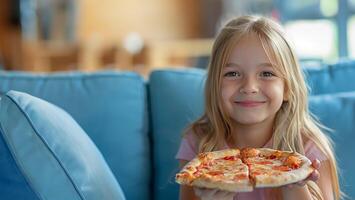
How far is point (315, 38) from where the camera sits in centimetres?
439

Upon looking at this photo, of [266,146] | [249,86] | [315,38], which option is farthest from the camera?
[315,38]

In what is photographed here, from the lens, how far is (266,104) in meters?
1.36

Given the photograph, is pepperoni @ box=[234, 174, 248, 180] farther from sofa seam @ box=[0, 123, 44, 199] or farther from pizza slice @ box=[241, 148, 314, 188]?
sofa seam @ box=[0, 123, 44, 199]

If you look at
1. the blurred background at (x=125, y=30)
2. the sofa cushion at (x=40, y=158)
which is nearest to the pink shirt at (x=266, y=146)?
the sofa cushion at (x=40, y=158)

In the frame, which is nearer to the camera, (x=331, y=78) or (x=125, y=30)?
(x=331, y=78)

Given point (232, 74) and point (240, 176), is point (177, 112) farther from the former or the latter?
point (240, 176)

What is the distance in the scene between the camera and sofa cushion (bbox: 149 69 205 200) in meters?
1.72

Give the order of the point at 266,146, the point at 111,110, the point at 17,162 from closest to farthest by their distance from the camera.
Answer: the point at 17,162, the point at 266,146, the point at 111,110

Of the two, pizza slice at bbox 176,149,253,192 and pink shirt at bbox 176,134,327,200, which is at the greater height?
pizza slice at bbox 176,149,253,192

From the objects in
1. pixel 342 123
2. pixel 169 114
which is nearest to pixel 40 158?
pixel 169 114

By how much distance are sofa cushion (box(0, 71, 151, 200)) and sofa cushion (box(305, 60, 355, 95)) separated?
1.84 ft

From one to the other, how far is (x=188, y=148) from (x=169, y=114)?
276mm

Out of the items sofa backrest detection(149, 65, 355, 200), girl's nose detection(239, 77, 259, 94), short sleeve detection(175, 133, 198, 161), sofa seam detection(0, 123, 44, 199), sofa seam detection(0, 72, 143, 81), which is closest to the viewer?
sofa seam detection(0, 123, 44, 199)

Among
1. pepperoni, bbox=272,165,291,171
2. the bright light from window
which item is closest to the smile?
pepperoni, bbox=272,165,291,171
